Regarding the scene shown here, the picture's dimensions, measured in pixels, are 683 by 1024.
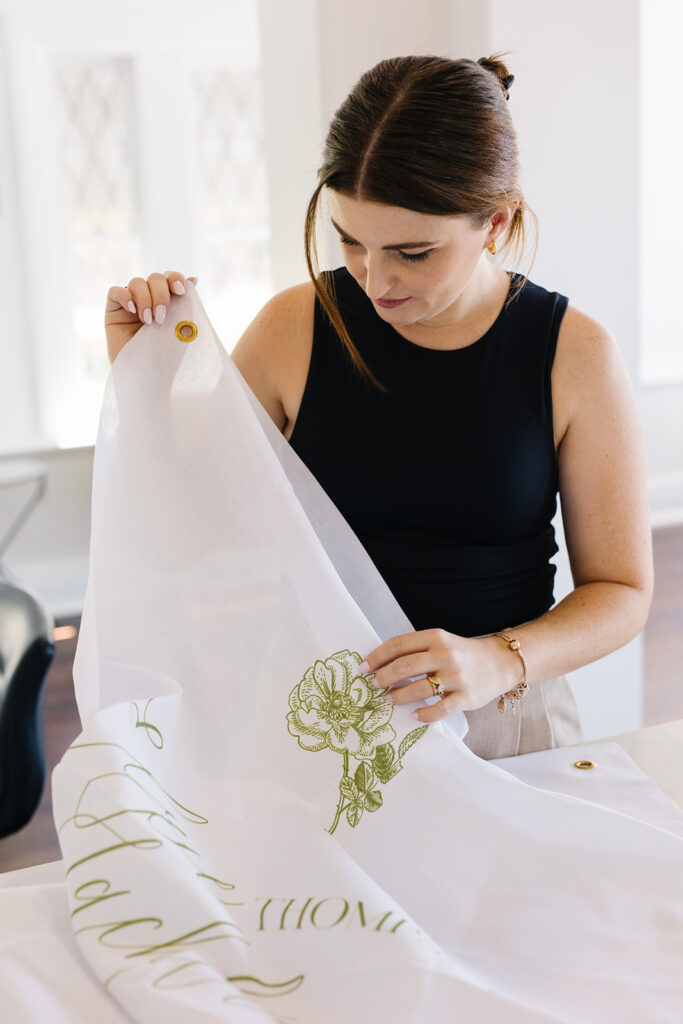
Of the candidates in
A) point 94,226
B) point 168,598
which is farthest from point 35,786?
point 94,226

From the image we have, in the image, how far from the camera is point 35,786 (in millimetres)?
1798

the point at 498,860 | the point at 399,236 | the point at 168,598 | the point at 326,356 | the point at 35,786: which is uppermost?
the point at 399,236

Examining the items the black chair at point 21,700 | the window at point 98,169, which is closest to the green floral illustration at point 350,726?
the black chair at point 21,700

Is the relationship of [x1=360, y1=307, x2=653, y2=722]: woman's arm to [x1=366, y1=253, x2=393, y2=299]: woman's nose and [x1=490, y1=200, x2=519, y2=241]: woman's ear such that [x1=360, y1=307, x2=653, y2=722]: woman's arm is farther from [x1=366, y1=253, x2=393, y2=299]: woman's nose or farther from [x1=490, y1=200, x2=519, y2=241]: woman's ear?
[x1=366, y1=253, x2=393, y2=299]: woman's nose

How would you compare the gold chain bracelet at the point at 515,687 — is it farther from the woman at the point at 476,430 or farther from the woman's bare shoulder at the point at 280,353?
the woman's bare shoulder at the point at 280,353

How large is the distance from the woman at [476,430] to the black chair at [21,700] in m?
0.70

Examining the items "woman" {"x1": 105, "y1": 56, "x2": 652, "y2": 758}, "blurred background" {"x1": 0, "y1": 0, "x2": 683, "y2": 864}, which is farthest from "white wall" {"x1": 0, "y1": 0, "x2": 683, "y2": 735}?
"woman" {"x1": 105, "y1": 56, "x2": 652, "y2": 758}

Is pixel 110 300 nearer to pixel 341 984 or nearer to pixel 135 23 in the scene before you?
pixel 341 984

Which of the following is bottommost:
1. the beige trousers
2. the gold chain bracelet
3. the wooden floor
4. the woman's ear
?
the wooden floor

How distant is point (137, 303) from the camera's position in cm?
113

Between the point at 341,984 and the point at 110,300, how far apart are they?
2.49 ft

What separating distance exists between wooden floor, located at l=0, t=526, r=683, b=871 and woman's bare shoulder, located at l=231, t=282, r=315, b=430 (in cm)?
168

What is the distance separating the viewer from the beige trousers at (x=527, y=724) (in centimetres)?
124

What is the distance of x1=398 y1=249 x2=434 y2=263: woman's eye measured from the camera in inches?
41.8
